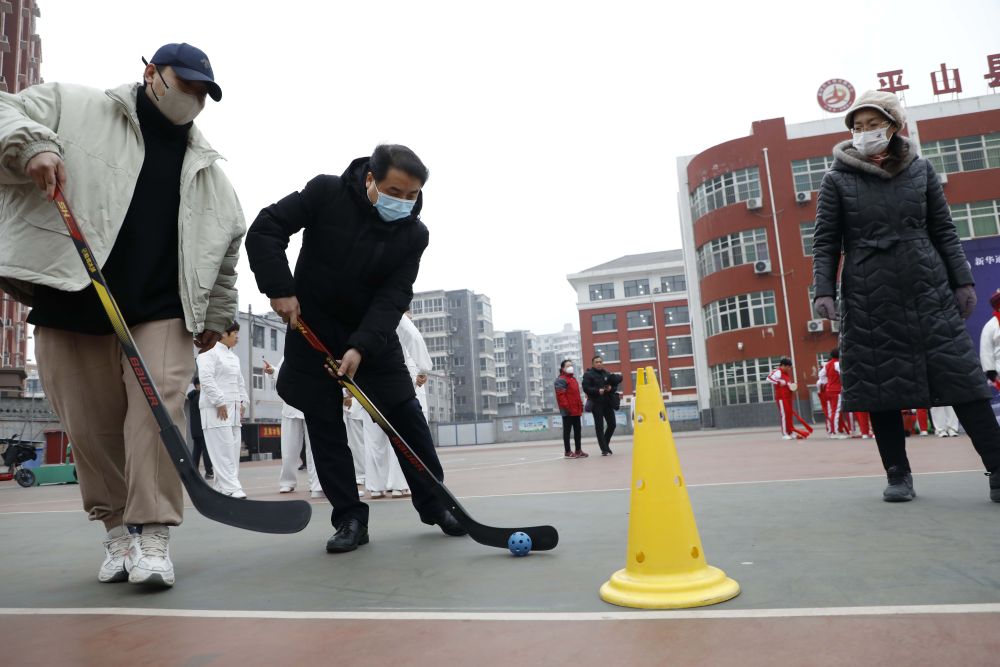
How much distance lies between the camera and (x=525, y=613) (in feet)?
6.48

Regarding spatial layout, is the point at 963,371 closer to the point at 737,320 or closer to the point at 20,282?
the point at 20,282

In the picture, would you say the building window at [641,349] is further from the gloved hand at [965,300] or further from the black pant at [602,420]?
the gloved hand at [965,300]

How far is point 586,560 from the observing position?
2680 millimetres

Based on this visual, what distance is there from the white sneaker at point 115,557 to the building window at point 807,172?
128 feet

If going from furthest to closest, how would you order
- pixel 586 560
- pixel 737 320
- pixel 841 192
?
pixel 737 320
pixel 841 192
pixel 586 560

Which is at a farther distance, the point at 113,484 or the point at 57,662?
the point at 113,484

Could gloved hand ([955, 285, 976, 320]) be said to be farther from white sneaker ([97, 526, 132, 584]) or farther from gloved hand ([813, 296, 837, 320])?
white sneaker ([97, 526, 132, 584])

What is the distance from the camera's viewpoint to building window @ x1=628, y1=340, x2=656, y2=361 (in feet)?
223

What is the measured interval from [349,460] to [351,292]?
864mm

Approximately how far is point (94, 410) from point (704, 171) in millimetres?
39871

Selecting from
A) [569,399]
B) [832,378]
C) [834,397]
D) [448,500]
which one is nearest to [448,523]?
[448,500]

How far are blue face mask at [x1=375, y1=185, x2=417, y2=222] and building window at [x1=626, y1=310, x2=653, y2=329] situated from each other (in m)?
66.3

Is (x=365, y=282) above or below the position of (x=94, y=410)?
above

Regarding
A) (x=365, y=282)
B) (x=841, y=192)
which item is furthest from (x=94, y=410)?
(x=841, y=192)
